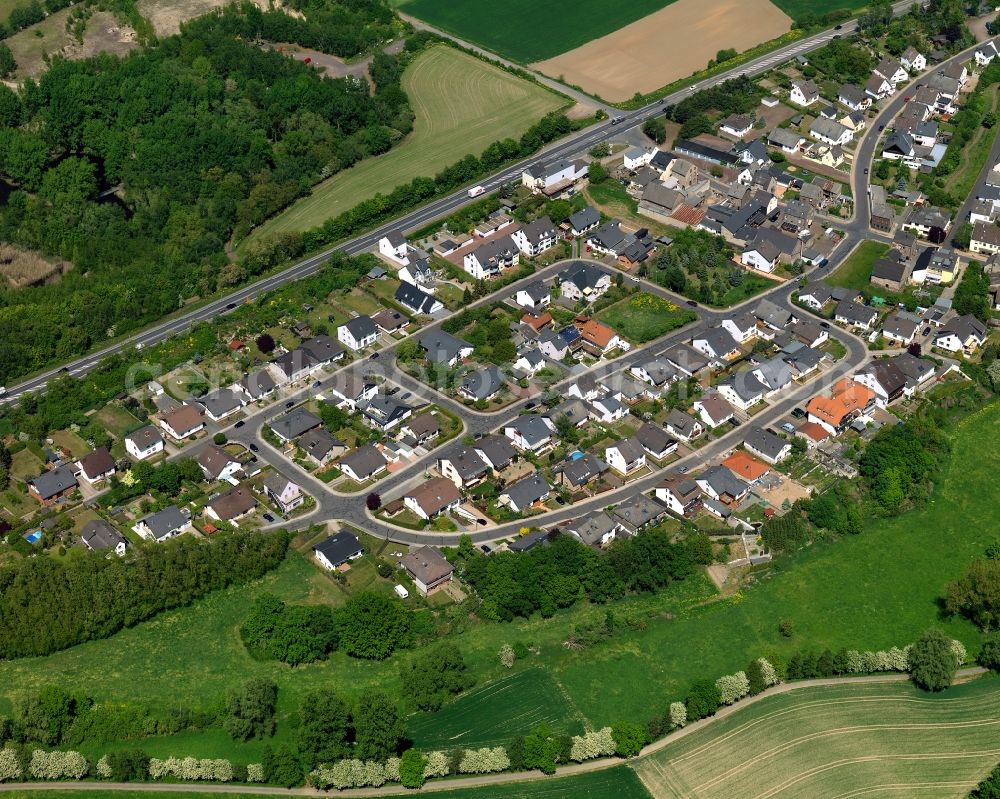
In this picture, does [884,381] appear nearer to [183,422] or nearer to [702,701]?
[702,701]

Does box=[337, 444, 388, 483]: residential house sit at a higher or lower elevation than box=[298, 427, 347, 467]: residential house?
lower

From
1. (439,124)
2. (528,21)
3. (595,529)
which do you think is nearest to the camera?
(595,529)

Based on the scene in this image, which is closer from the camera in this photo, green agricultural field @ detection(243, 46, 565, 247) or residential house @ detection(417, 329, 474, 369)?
residential house @ detection(417, 329, 474, 369)

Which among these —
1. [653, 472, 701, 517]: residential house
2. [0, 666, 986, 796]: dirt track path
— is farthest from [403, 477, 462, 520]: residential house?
[0, 666, 986, 796]: dirt track path

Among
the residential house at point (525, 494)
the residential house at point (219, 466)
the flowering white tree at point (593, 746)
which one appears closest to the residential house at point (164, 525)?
the residential house at point (219, 466)

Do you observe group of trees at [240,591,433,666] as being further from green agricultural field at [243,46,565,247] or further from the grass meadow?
green agricultural field at [243,46,565,247]

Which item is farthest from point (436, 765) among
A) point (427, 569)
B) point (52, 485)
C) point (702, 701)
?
point (52, 485)
